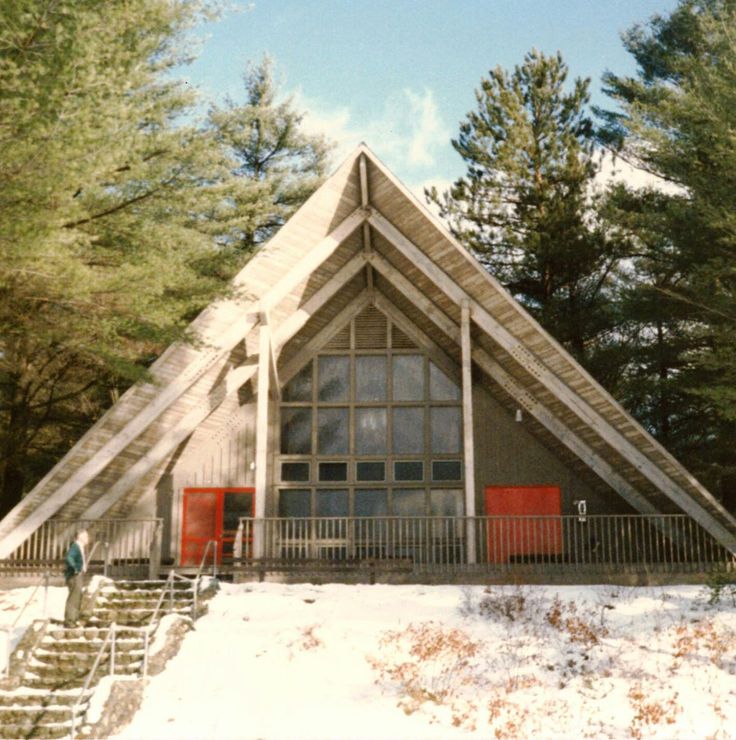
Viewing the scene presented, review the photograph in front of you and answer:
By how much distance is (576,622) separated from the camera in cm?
1296

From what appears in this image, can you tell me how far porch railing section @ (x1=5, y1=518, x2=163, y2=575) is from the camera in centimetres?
1541

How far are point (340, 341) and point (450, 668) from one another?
9861 millimetres

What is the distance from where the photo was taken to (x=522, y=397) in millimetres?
18453

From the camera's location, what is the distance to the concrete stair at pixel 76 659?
9609 mm

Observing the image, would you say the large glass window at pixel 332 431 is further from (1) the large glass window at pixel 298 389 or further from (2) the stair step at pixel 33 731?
(2) the stair step at pixel 33 731

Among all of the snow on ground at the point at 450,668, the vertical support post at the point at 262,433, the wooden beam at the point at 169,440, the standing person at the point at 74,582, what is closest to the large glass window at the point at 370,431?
the wooden beam at the point at 169,440

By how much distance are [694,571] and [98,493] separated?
10947 millimetres

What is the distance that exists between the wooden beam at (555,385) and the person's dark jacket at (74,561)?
8.26 metres

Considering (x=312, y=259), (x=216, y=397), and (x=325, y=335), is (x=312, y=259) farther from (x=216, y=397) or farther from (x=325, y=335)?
(x=216, y=397)

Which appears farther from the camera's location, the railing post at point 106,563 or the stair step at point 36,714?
the railing post at point 106,563

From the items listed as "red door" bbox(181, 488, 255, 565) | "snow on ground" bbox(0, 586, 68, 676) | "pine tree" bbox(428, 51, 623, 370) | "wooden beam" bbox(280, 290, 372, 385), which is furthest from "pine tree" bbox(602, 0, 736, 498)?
"snow on ground" bbox(0, 586, 68, 676)

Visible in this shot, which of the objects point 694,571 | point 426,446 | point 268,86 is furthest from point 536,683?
point 268,86

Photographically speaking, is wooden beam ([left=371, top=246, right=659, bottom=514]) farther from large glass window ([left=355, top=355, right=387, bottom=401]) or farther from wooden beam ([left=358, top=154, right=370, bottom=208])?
large glass window ([left=355, top=355, right=387, bottom=401])

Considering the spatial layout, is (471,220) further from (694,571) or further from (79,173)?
(79,173)
